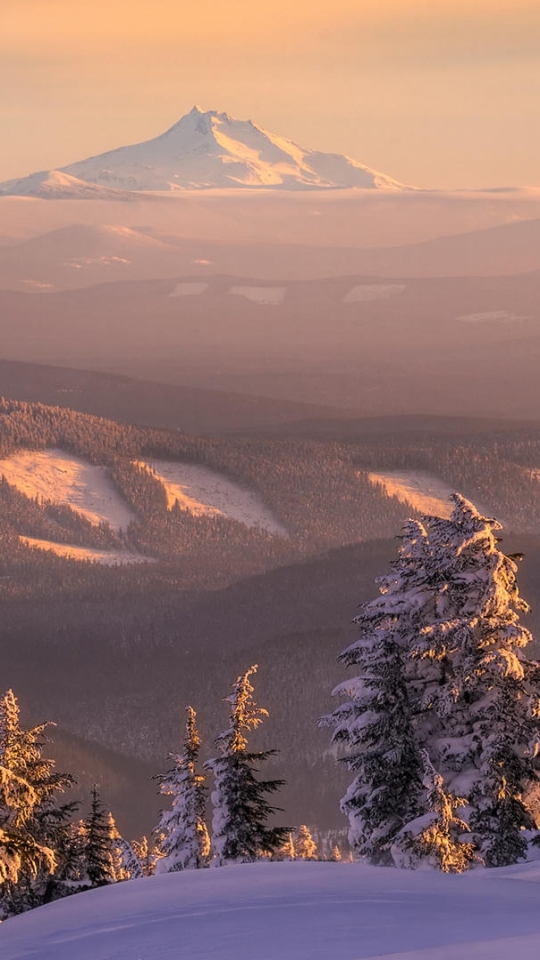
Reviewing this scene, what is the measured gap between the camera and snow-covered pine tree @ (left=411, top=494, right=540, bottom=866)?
3900cm

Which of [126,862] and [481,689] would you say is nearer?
[481,689]

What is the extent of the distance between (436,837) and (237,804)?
13.1 m

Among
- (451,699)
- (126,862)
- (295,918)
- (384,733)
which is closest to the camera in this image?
(295,918)

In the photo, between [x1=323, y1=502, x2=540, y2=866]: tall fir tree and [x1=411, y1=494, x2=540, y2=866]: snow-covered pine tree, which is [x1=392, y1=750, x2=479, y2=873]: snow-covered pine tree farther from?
[x1=411, y1=494, x2=540, y2=866]: snow-covered pine tree

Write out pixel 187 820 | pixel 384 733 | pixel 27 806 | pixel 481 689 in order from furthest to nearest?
pixel 187 820
pixel 27 806
pixel 384 733
pixel 481 689

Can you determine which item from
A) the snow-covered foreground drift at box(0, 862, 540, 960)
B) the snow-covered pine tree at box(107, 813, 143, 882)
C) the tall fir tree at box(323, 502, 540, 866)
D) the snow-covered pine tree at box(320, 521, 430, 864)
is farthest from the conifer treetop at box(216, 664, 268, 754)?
the snow-covered pine tree at box(107, 813, 143, 882)

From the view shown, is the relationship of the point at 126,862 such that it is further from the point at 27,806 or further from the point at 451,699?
the point at 451,699

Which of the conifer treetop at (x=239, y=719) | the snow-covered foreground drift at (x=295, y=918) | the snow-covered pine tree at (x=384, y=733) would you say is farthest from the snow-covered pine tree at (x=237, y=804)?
the snow-covered foreground drift at (x=295, y=918)

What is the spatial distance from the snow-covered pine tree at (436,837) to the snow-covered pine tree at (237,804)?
11144 mm

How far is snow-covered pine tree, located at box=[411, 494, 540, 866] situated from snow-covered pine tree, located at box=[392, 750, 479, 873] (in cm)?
234

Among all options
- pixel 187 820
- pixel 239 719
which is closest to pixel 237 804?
pixel 239 719

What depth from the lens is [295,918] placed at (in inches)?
1168

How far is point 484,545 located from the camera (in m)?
40.5

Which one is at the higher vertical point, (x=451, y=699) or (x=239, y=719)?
(x=451, y=699)
